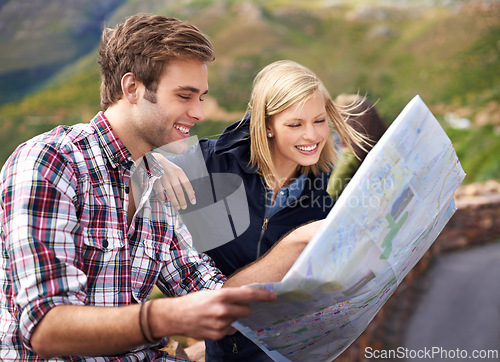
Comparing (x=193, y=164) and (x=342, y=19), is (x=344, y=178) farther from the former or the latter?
(x=342, y=19)

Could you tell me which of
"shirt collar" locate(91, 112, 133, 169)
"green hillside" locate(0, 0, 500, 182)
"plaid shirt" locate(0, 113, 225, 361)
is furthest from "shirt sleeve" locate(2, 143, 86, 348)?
"green hillside" locate(0, 0, 500, 182)

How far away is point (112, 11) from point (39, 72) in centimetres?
227

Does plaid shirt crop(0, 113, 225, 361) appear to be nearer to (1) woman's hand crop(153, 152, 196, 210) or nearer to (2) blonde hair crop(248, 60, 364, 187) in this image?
(1) woman's hand crop(153, 152, 196, 210)

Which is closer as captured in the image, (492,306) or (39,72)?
(492,306)

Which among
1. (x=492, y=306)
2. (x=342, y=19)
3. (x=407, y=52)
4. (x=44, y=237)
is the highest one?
(x=342, y=19)

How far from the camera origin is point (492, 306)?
330 cm

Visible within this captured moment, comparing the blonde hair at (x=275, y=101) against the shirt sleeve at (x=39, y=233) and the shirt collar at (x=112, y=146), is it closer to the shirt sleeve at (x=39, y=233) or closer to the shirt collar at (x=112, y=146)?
the shirt collar at (x=112, y=146)

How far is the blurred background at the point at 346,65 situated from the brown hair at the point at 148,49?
2.60m

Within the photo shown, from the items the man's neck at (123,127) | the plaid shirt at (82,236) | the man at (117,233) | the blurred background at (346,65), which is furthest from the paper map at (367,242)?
the blurred background at (346,65)

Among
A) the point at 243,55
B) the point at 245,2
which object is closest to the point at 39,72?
the point at 243,55

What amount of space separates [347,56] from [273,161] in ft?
33.8

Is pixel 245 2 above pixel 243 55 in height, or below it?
above

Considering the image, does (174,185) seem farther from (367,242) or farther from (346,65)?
(346,65)

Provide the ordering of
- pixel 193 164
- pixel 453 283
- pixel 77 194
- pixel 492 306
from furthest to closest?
pixel 453 283 → pixel 492 306 → pixel 193 164 → pixel 77 194
